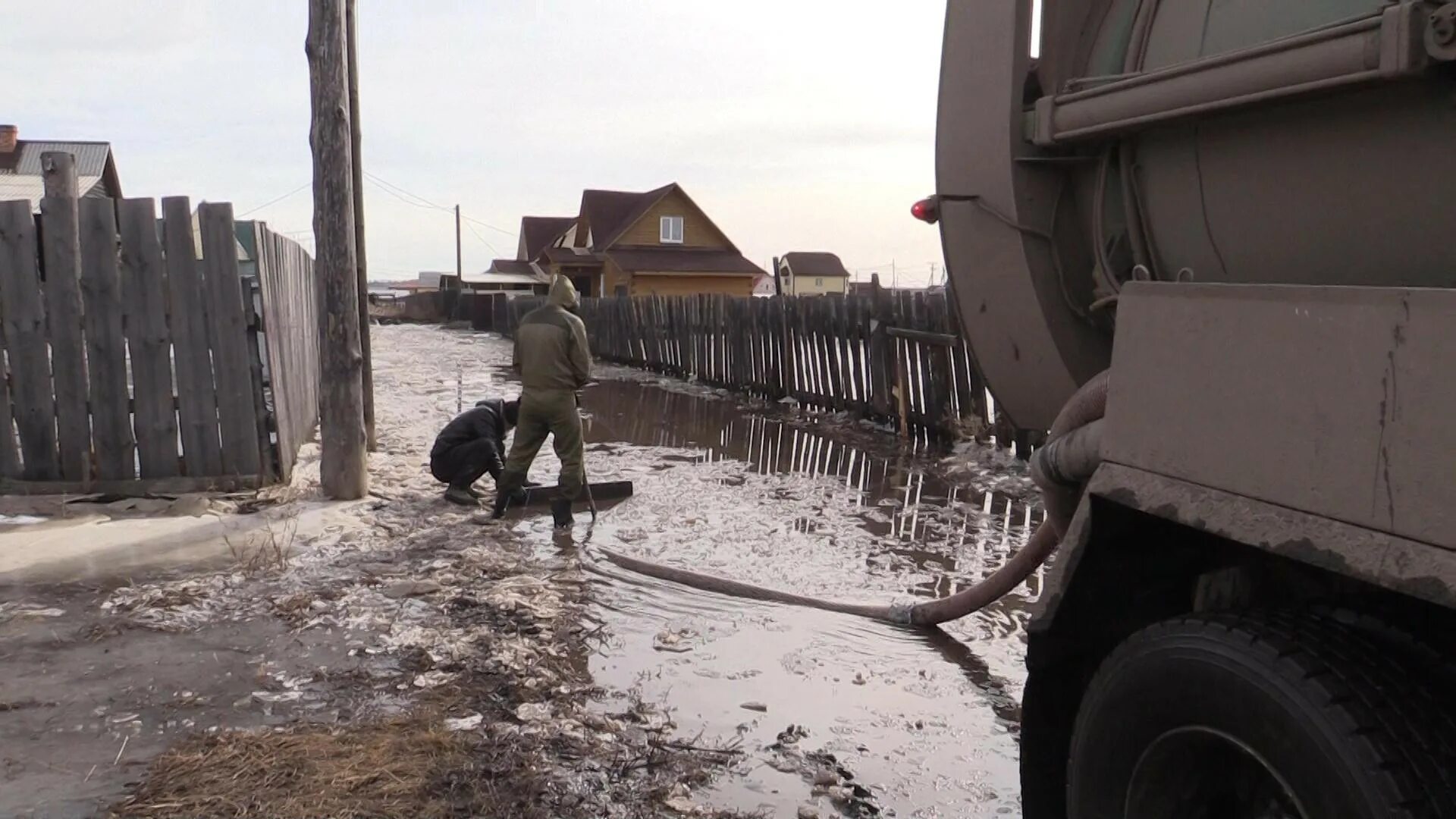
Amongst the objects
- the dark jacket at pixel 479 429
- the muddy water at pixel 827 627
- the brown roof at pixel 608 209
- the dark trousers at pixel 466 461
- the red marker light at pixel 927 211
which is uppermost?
the brown roof at pixel 608 209

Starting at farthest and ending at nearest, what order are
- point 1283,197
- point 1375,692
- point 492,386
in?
1. point 492,386
2. point 1283,197
3. point 1375,692

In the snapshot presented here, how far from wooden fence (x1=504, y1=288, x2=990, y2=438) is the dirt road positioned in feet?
8.15

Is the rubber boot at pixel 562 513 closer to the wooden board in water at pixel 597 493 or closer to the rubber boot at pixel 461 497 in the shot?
the wooden board in water at pixel 597 493

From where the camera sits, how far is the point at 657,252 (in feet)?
135

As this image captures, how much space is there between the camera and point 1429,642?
5.50 ft

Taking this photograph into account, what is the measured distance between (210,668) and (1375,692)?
168 inches

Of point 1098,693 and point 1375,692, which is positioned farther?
point 1098,693

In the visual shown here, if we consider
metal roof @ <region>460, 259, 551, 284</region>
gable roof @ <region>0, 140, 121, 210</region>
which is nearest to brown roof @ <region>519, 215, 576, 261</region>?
metal roof @ <region>460, 259, 551, 284</region>

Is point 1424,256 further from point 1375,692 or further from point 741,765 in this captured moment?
point 741,765

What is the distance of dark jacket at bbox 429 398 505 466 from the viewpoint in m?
7.96

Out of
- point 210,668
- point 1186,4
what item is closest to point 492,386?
point 210,668

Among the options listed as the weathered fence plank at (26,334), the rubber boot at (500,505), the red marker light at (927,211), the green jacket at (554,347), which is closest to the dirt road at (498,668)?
the rubber boot at (500,505)

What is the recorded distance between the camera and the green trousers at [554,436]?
742 centimetres

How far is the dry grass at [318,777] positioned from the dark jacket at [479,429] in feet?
14.2
